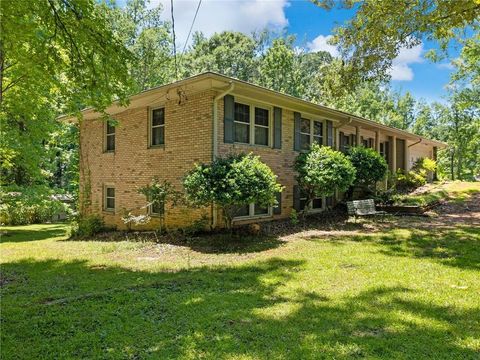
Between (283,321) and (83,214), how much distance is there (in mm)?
12342

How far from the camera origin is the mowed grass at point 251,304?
3330mm

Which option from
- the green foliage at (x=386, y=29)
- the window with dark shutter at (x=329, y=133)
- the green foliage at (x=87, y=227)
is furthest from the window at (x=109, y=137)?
the green foliage at (x=386, y=29)

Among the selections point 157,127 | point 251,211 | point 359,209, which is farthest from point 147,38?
point 359,209

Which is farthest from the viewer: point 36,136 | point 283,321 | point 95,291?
point 36,136

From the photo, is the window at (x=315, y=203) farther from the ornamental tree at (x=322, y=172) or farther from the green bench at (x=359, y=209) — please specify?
the green bench at (x=359, y=209)

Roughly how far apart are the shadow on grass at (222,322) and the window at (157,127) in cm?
639

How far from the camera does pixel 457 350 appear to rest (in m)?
3.24

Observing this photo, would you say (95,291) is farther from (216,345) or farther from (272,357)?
(272,357)

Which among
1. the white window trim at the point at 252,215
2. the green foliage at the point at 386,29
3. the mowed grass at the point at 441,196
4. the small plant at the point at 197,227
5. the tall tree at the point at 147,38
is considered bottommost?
the small plant at the point at 197,227

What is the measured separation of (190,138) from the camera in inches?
401

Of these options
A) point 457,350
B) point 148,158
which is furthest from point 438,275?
point 148,158

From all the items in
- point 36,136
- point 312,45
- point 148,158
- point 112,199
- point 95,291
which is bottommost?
point 95,291

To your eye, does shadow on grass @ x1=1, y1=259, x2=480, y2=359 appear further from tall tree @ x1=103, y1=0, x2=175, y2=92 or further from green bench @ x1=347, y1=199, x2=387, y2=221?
tall tree @ x1=103, y1=0, x2=175, y2=92

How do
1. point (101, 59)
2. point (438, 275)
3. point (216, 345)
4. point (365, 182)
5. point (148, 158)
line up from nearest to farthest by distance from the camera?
point (216, 345) < point (438, 275) < point (101, 59) < point (148, 158) < point (365, 182)
